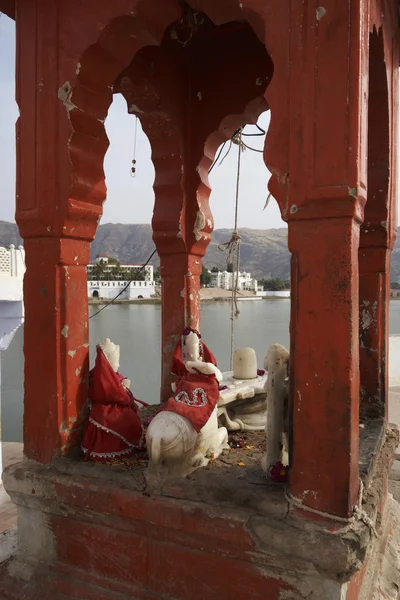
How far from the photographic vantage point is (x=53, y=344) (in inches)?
129

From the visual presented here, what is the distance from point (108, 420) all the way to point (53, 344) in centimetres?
66

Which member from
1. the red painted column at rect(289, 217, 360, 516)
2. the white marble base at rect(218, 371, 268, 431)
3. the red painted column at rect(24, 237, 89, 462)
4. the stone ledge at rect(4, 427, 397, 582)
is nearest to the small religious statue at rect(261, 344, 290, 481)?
the stone ledge at rect(4, 427, 397, 582)

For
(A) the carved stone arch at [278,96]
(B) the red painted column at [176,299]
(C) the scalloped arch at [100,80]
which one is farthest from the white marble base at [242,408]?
(A) the carved stone arch at [278,96]

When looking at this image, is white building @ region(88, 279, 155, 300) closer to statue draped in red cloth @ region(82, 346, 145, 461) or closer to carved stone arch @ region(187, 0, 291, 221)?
statue draped in red cloth @ region(82, 346, 145, 461)

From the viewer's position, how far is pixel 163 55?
461 centimetres

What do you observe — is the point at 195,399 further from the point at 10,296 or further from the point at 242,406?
the point at 10,296

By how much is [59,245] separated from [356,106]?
2.03 m

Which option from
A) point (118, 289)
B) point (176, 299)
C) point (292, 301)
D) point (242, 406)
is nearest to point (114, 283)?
point (118, 289)

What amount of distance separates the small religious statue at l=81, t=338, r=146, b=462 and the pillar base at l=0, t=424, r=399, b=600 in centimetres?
17

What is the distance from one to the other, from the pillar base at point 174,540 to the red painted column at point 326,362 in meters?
0.23

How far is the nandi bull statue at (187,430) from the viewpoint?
2947mm

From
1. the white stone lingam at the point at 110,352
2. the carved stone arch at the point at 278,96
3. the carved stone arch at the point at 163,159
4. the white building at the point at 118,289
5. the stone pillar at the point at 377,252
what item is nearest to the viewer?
the carved stone arch at the point at 278,96

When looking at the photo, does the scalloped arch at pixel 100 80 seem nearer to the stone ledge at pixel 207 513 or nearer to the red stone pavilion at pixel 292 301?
the red stone pavilion at pixel 292 301

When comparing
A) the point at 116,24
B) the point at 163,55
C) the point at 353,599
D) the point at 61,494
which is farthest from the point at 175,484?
the point at 163,55
